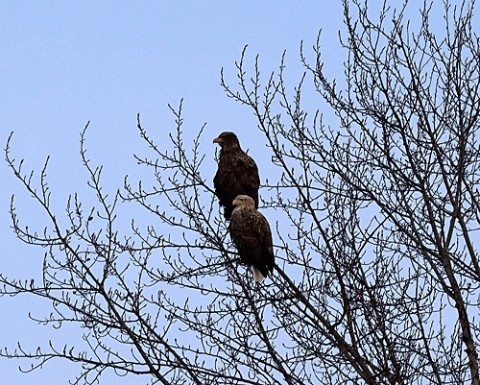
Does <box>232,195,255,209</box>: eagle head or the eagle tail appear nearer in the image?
the eagle tail

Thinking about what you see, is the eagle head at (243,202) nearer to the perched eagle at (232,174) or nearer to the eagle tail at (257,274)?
the perched eagle at (232,174)

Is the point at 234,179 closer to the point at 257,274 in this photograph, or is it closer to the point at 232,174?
the point at 232,174

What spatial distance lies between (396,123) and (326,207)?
0.74m

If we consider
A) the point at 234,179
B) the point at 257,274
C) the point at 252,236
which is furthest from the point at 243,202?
the point at 257,274

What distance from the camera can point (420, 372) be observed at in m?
7.12

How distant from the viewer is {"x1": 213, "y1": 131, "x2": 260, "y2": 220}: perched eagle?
10.4 m

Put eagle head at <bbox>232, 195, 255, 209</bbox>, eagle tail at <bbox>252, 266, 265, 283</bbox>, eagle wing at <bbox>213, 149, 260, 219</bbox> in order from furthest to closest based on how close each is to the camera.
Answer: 1. eagle wing at <bbox>213, 149, 260, 219</bbox>
2. eagle head at <bbox>232, 195, 255, 209</bbox>
3. eagle tail at <bbox>252, 266, 265, 283</bbox>

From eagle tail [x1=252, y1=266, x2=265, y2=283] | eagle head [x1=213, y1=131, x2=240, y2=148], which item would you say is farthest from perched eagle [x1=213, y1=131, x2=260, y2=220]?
eagle tail [x1=252, y1=266, x2=265, y2=283]

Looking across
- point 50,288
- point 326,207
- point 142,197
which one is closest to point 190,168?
point 142,197

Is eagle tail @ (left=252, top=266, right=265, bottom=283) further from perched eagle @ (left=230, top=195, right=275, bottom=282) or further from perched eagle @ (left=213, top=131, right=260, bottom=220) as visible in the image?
perched eagle @ (left=213, top=131, right=260, bottom=220)

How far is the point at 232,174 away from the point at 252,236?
47.7 inches

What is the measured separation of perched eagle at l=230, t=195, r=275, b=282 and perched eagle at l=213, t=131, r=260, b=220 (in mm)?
406

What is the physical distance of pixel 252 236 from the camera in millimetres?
9406

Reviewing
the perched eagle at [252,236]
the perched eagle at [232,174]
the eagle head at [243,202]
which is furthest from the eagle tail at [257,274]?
the perched eagle at [232,174]
